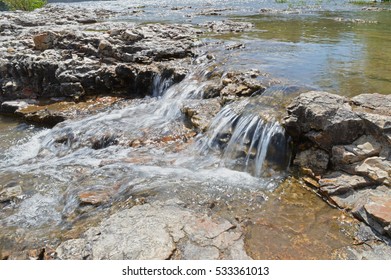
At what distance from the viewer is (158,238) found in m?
4.72

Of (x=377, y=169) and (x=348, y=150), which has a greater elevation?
(x=348, y=150)

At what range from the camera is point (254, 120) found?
778cm

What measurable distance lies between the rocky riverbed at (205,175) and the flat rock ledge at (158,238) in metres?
0.02

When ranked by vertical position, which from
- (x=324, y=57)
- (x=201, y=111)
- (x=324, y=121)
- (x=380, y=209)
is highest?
(x=324, y=57)

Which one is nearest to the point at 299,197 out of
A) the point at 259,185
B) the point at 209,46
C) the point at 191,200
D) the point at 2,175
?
the point at 259,185

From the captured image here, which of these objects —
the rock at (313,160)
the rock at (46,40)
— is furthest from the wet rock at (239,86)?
the rock at (46,40)

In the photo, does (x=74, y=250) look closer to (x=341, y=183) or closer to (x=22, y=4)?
(x=341, y=183)

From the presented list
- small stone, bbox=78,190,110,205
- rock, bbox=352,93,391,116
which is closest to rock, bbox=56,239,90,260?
small stone, bbox=78,190,110,205

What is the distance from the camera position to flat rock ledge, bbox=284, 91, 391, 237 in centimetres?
538

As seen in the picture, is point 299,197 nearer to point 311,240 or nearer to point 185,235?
point 311,240

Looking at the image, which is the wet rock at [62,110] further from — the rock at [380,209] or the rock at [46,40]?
the rock at [380,209]

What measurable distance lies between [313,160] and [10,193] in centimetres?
658

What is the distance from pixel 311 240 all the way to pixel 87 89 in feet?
35.6

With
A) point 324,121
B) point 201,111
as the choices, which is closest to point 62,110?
point 201,111
